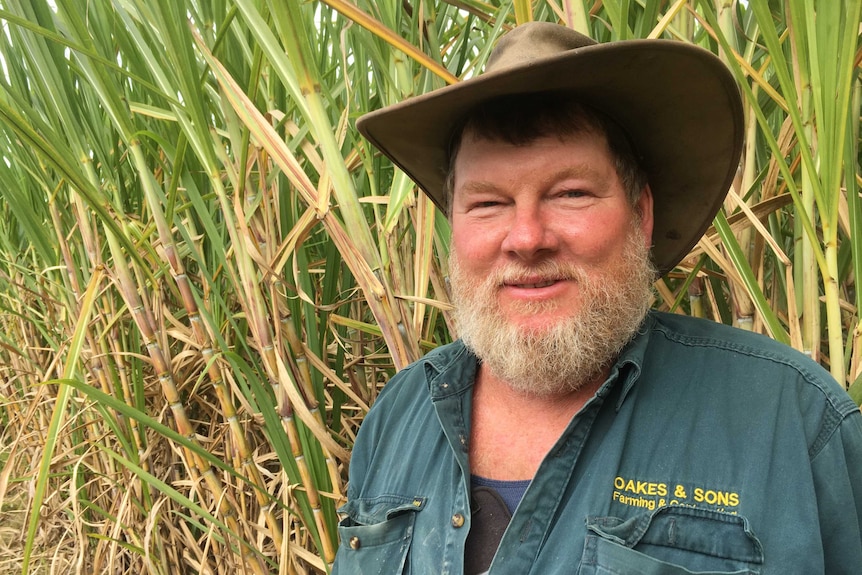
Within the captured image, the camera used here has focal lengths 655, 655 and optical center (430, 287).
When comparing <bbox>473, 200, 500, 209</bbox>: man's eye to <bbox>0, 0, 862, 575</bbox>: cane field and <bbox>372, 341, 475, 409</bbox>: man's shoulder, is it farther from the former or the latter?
<bbox>372, 341, 475, 409</bbox>: man's shoulder

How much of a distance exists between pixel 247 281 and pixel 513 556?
26.5 inches

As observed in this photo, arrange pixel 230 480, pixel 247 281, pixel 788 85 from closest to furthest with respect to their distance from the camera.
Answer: pixel 788 85, pixel 247 281, pixel 230 480

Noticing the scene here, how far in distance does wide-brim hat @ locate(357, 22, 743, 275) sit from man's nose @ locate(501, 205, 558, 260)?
0.18 meters

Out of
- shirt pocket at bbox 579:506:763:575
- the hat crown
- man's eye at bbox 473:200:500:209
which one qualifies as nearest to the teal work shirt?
shirt pocket at bbox 579:506:763:575

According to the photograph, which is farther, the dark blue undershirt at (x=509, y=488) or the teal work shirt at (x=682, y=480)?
the dark blue undershirt at (x=509, y=488)

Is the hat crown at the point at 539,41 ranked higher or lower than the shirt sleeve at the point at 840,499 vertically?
higher

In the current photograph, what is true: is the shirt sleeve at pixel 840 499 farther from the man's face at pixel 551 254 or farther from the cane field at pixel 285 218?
the man's face at pixel 551 254

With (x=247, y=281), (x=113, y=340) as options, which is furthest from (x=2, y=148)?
(x=247, y=281)

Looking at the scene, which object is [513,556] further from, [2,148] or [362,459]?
[2,148]

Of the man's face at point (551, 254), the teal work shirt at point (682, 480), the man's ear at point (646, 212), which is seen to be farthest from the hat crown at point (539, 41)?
the teal work shirt at point (682, 480)

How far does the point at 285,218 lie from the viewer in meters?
1.36

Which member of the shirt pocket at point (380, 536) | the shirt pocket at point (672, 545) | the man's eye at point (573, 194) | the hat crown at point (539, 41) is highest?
the hat crown at point (539, 41)

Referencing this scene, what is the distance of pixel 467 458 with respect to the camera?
3.28 ft

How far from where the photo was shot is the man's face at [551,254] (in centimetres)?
95
